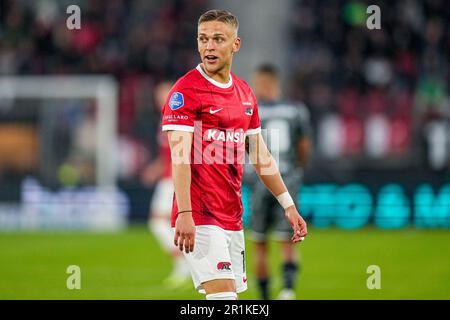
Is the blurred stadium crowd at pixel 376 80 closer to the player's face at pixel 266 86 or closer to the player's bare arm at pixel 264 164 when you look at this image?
the player's face at pixel 266 86

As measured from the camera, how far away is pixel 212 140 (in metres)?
5.61

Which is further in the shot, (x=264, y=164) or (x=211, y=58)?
(x=264, y=164)

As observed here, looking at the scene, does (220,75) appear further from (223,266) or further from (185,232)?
(223,266)

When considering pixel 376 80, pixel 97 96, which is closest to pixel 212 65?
pixel 97 96

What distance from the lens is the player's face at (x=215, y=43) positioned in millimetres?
5477

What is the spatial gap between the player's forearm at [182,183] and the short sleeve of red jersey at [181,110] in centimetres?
22

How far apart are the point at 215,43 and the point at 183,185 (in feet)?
2.73

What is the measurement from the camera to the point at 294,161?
→ 9617 mm

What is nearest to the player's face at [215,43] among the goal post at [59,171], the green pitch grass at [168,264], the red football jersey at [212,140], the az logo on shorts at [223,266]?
the red football jersey at [212,140]

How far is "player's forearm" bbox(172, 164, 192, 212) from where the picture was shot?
5.34 m

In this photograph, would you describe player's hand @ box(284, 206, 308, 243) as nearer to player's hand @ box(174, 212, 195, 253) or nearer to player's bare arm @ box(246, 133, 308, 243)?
player's bare arm @ box(246, 133, 308, 243)

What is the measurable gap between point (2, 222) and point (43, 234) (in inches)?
44.9

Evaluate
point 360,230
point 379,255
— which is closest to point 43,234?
point 360,230

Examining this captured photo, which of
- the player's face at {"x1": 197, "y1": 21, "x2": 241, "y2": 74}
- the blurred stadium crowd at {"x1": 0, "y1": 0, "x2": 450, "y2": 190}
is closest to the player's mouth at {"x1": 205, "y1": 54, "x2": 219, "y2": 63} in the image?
the player's face at {"x1": 197, "y1": 21, "x2": 241, "y2": 74}
